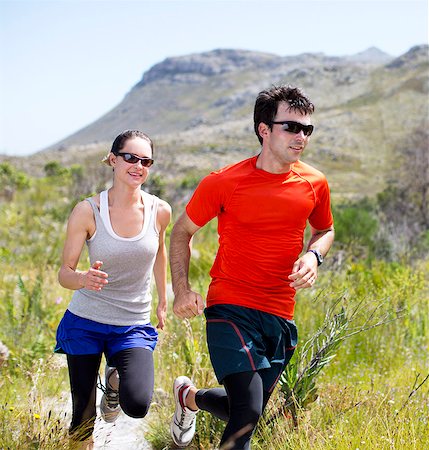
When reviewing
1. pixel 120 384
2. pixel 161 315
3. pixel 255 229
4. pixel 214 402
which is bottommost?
pixel 214 402

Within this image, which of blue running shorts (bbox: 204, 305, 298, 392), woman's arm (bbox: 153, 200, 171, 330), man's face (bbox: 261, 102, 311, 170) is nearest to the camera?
blue running shorts (bbox: 204, 305, 298, 392)

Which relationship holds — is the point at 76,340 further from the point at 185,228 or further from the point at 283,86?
the point at 283,86

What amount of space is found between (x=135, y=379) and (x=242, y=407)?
584 mm

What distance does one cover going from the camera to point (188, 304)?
319 centimetres

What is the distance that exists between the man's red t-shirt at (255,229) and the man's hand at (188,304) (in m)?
0.10

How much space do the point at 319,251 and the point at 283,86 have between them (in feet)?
2.87

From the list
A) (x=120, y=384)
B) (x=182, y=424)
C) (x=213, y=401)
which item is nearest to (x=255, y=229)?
(x=213, y=401)

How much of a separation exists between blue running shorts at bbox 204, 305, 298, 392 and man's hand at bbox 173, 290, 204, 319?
88 mm

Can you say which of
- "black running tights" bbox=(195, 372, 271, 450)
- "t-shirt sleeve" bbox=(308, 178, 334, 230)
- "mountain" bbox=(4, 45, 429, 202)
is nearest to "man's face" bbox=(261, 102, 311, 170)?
"t-shirt sleeve" bbox=(308, 178, 334, 230)

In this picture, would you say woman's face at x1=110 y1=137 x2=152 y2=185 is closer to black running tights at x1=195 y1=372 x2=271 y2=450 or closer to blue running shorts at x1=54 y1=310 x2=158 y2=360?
blue running shorts at x1=54 y1=310 x2=158 y2=360

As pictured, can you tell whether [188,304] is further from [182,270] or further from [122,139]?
[122,139]

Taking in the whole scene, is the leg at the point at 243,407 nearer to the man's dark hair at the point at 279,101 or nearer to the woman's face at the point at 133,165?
the woman's face at the point at 133,165

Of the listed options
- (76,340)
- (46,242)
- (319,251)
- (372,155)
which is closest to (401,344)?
(319,251)

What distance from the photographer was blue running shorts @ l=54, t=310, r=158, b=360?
3248 mm
